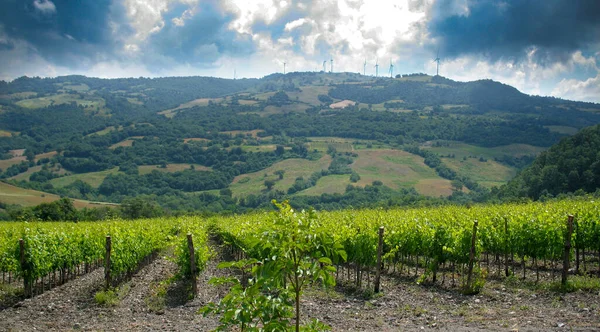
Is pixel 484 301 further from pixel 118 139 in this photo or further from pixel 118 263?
pixel 118 139

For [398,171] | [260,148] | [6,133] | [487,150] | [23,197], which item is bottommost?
[23,197]

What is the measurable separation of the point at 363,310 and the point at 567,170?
215 feet

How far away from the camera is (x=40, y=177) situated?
131375mm

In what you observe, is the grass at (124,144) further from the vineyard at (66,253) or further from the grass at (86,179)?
the vineyard at (66,253)

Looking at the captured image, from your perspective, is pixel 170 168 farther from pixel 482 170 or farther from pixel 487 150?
pixel 487 150

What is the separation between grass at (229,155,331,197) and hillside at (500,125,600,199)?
6243cm

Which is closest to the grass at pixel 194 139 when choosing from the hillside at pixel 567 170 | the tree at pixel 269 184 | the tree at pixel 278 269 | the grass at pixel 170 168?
the grass at pixel 170 168

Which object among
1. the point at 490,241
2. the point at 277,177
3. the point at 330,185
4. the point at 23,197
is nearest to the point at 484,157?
the point at 330,185

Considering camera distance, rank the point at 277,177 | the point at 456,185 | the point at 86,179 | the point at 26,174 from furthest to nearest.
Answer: the point at 26,174 → the point at 86,179 → the point at 277,177 → the point at 456,185

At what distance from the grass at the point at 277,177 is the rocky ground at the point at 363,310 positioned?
99.9 m

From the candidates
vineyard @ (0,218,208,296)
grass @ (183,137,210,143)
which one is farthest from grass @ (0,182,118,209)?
grass @ (183,137,210,143)

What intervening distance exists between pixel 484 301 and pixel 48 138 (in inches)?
8564

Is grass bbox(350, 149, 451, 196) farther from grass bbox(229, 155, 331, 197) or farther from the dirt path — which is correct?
the dirt path

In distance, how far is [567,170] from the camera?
216 ft
